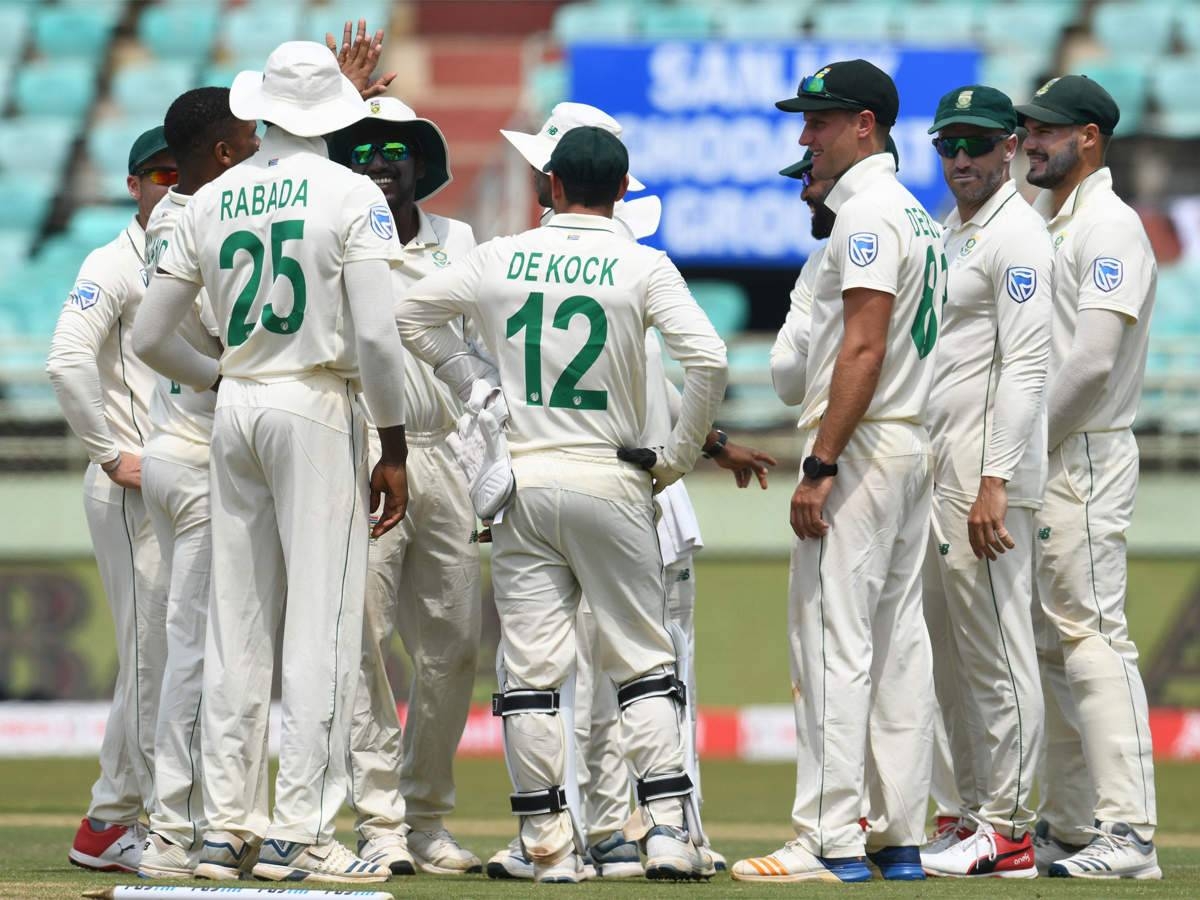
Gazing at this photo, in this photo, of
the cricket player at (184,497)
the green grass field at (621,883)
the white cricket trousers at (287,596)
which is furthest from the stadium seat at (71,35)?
the white cricket trousers at (287,596)

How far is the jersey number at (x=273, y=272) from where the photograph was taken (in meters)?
5.12

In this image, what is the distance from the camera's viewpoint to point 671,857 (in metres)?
5.19

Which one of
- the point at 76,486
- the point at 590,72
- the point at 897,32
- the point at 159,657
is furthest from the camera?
the point at 897,32

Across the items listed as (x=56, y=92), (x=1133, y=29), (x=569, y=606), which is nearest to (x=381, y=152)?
(x=569, y=606)

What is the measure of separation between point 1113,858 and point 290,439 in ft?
8.94

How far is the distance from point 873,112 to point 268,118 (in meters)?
1.74

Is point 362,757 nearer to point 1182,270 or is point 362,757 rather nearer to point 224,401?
point 224,401

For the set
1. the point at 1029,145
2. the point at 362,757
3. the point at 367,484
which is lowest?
the point at 362,757

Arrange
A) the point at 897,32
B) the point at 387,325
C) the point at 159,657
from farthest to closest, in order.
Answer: the point at 897,32
the point at 159,657
the point at 387,325

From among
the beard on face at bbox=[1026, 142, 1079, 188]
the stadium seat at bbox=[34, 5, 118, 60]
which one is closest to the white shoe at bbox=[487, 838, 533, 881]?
the beard on face at bbox=[1026, 142, 1079, 188]

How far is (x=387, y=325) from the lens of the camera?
5105mm

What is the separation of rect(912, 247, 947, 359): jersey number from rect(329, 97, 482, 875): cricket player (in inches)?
57.4

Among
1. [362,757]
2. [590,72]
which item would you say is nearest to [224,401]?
[362,757]

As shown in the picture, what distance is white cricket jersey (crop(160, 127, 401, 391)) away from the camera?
512cm
